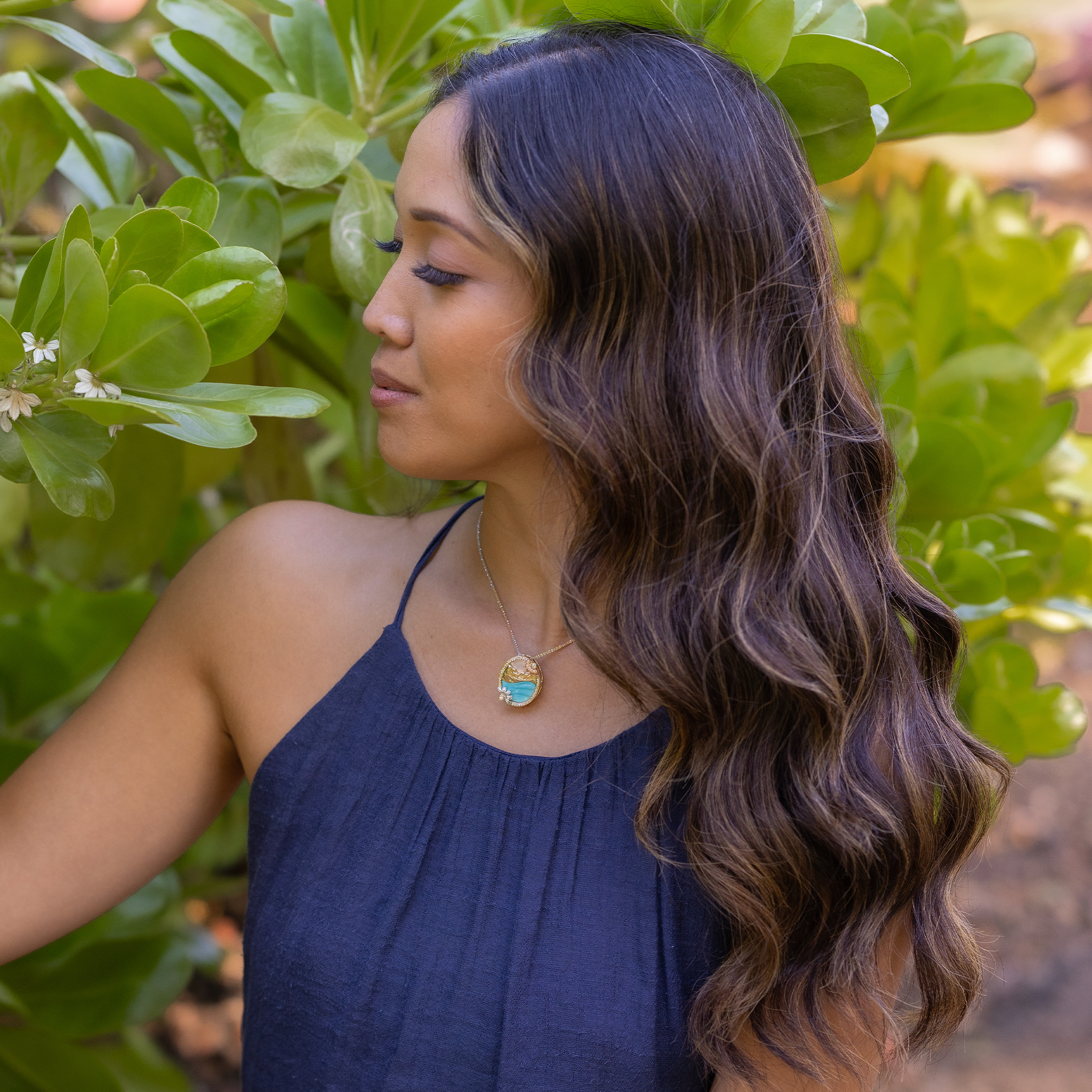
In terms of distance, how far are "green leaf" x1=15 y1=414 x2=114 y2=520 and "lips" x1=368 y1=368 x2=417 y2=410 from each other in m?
0.28

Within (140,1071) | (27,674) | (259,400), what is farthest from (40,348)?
(140,1071)

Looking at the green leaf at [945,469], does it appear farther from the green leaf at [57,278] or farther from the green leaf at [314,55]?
the green leaf at [57,278]

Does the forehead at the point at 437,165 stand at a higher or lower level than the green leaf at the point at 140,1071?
higher

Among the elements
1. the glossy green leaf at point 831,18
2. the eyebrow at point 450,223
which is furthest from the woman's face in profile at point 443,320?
the glossy green leaf at point 831,18

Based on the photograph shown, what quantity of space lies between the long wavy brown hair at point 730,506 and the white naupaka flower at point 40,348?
0.35 meters

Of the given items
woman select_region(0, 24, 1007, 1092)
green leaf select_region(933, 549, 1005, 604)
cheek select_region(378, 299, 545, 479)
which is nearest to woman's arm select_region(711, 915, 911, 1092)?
woman select_region(0, 24, 1007, 1092)

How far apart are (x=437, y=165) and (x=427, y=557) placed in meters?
0.39

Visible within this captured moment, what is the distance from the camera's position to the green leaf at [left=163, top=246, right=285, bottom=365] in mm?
758

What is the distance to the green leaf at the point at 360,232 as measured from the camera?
986 millimetres

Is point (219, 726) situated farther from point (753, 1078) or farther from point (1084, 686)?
point (1084, 686)

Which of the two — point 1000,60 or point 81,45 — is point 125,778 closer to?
point 81,45

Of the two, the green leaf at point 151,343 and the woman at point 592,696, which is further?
the woman at point 592,696

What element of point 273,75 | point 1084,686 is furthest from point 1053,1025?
point 273,75

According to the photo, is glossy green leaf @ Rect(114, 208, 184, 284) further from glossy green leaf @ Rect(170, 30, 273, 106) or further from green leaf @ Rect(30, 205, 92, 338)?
glossy green leaf @ Rect(170, 30, 273, 106)
